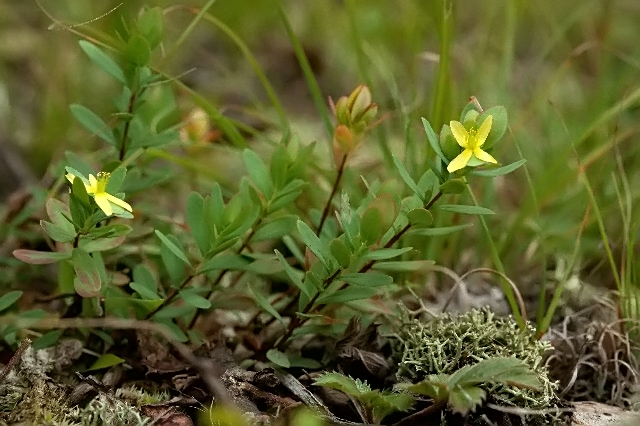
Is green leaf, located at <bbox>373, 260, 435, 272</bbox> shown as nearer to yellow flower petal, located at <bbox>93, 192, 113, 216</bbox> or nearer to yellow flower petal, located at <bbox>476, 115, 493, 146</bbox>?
yellow flower petal, located at <bbox>476, 115, 493, 146</bbox>

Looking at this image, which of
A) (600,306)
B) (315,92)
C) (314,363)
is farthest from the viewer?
(315,92)

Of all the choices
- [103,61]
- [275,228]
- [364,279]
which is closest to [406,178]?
[364,279]

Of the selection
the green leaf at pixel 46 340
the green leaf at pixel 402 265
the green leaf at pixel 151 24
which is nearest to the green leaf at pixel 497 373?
the green leaf at pixel 402 265

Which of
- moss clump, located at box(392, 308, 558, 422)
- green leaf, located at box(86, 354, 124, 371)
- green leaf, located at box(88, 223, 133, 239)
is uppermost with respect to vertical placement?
green leaf, located at box(88, 223, 133, 239)

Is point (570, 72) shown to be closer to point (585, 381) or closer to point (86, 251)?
point (585, 381)

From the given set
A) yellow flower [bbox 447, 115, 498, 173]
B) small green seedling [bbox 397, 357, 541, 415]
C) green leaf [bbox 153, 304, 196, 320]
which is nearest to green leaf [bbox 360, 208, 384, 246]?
yellow flower [bbox 447, 115, 498, 173]

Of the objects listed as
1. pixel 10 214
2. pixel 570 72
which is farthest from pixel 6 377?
pixel 570 72
